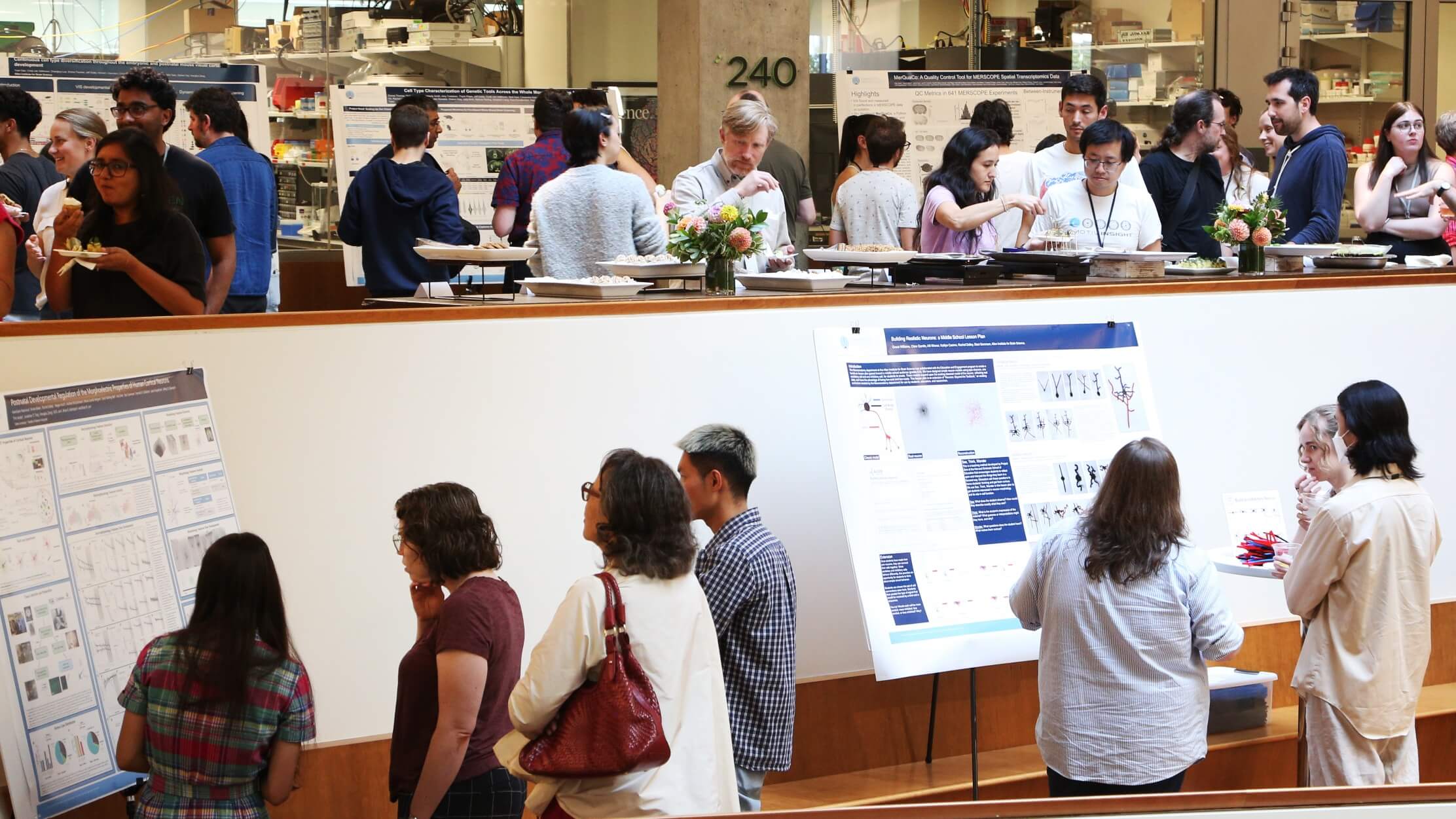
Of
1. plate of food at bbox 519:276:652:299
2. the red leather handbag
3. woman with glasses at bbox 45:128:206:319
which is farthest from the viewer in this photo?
plate of food at bbox 519:276:652:299

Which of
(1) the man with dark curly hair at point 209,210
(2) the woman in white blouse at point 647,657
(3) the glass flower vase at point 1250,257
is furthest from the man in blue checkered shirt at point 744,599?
(3) the glass flower vase at point 1250,257

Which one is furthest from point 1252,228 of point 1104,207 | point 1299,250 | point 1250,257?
point 1104,207

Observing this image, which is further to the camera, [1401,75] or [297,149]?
[1401,75]

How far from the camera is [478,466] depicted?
4164 mm

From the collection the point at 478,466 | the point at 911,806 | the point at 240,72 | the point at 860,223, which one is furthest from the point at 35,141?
the point at 911,806

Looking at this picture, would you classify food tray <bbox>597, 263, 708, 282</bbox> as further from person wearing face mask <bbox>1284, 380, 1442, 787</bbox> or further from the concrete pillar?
the concrete pillar

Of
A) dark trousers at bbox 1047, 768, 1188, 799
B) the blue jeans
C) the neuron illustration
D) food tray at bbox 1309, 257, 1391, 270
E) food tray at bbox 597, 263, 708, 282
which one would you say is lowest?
dark trousers at bbox 1047, 768, 1188, 799

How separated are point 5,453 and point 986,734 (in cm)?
294

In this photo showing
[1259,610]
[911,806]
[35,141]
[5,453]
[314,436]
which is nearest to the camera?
[911,806]

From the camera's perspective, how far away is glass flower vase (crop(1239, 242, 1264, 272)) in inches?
219

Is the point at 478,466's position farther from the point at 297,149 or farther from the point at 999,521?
the point at 297,149

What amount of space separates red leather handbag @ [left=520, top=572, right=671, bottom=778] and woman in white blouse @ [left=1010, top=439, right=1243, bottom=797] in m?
1.18

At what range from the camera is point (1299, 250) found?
219 inches

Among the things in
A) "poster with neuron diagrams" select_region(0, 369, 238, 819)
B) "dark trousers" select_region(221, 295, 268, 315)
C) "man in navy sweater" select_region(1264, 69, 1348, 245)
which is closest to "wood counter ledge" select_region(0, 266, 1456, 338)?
"poster with neuron diagrams" select_region(0, 369, 238, 819)
